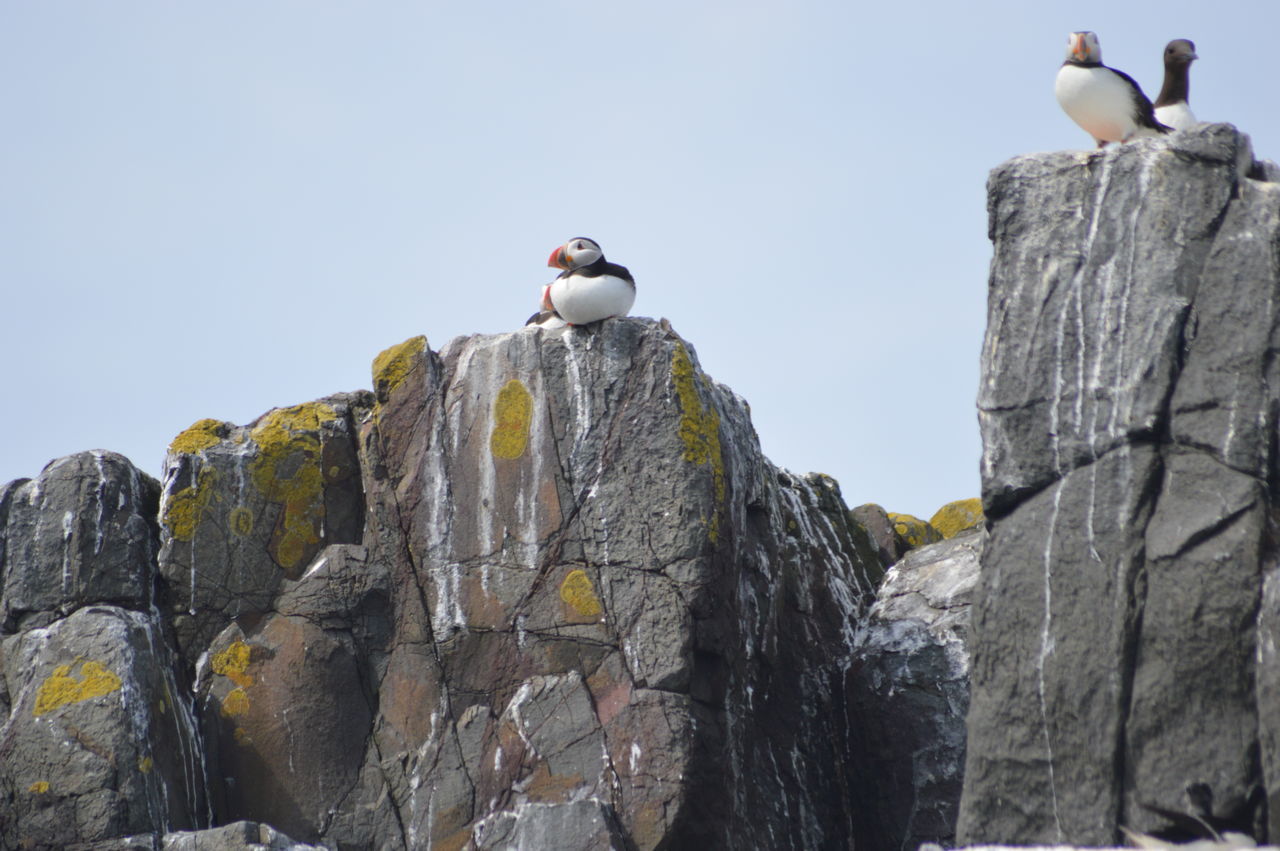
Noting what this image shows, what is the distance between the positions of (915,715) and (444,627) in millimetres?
3496

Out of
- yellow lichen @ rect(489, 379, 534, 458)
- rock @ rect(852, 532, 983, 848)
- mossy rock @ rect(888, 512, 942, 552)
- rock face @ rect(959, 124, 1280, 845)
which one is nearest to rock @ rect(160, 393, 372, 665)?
yellow lichen @ rect(489, 379, 534, 458)

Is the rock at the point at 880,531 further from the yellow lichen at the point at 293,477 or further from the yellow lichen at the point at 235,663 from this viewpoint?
the yellow lichen at the point at 235,663

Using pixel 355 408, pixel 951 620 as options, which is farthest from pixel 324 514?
pixel 951 620

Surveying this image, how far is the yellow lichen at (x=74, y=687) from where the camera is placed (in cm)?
1045

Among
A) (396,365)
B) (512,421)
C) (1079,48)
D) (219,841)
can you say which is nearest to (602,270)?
(512,421)

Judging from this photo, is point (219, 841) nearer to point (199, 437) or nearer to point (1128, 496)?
point (199, 437)

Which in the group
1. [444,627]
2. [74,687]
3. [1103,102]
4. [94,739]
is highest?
[1103,102]

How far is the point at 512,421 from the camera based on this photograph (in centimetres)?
1110

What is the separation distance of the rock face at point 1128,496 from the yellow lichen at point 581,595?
3500mm

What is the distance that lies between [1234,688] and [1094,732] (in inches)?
25.5

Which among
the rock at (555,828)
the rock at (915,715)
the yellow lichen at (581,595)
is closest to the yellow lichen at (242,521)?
the yellow lichen at (581,595)

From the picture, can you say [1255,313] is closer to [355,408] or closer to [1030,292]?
[1030,292]

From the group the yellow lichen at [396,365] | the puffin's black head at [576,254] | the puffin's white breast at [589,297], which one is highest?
the puffin's black head at [576,254]

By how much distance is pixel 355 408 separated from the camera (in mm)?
12156
